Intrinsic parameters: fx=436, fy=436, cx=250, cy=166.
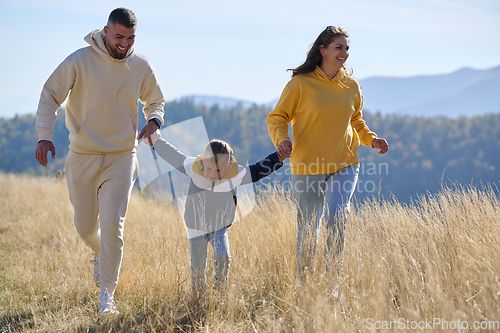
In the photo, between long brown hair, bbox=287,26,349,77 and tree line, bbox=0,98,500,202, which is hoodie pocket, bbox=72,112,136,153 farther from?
tree line, bbox=0,98,500,202

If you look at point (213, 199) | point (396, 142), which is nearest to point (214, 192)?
point (213, 199)

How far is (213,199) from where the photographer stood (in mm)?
3113

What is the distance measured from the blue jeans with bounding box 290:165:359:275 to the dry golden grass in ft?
0.35

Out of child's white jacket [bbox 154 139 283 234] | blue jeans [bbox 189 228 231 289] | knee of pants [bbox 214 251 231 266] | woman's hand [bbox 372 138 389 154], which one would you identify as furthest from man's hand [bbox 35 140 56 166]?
woman's hand [bbox 372 138 389 154]

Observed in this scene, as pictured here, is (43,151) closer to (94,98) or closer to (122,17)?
(94,98)

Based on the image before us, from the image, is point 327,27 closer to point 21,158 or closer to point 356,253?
point 356,253

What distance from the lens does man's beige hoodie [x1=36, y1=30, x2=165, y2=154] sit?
9.61 feet

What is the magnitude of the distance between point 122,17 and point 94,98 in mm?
569

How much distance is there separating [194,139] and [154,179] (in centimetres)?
50

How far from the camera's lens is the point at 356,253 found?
3.32m

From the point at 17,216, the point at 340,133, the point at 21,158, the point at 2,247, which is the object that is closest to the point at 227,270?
the point at 340,133

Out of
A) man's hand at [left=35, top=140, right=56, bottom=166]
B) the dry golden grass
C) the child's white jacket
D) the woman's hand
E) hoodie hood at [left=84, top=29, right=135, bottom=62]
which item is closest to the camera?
the dry golden grass

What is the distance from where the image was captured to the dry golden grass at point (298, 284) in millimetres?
2482

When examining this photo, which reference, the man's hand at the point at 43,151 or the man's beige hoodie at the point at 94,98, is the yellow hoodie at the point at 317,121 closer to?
the man's beige hoodie at the point at 94,98
